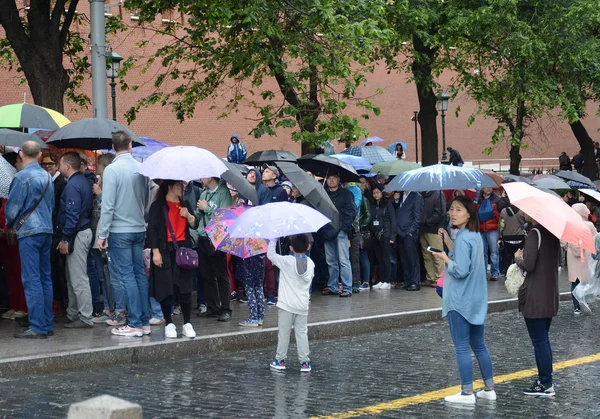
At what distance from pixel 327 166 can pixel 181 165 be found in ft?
17.2

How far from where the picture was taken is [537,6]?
28.5 metres

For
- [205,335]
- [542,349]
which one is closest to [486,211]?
[205,335]

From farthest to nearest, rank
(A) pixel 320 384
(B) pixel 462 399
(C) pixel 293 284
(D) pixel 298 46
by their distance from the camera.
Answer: (D) pixel 298 46
(C) pixel 293 284
(A) pixel 320 384
(B) pixel 462 399

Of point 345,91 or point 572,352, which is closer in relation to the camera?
point 572,352

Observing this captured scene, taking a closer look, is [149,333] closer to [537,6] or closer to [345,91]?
[345,91]

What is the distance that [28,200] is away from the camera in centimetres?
1088

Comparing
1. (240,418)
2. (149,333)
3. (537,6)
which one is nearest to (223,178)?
(149,333)

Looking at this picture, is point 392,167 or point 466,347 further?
point 392,167

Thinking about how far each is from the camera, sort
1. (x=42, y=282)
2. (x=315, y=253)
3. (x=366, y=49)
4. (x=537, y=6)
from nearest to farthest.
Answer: (x=42, y=282) → (x=315, y=253) → (x=366, y=49) → (x=537, y=6)

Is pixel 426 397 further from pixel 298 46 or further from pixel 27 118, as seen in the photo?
pixel 298 46

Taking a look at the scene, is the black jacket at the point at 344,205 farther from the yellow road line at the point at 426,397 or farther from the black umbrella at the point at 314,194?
the yellow road line at the point at 426,397

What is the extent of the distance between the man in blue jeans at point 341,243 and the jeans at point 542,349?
7.01 meters

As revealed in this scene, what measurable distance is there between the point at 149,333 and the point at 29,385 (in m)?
2.32

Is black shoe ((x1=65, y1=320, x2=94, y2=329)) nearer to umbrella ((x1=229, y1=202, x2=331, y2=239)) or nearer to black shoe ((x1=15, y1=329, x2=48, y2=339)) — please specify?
black shoe ((x1=15, y1=329, x2=48, y2=339))
